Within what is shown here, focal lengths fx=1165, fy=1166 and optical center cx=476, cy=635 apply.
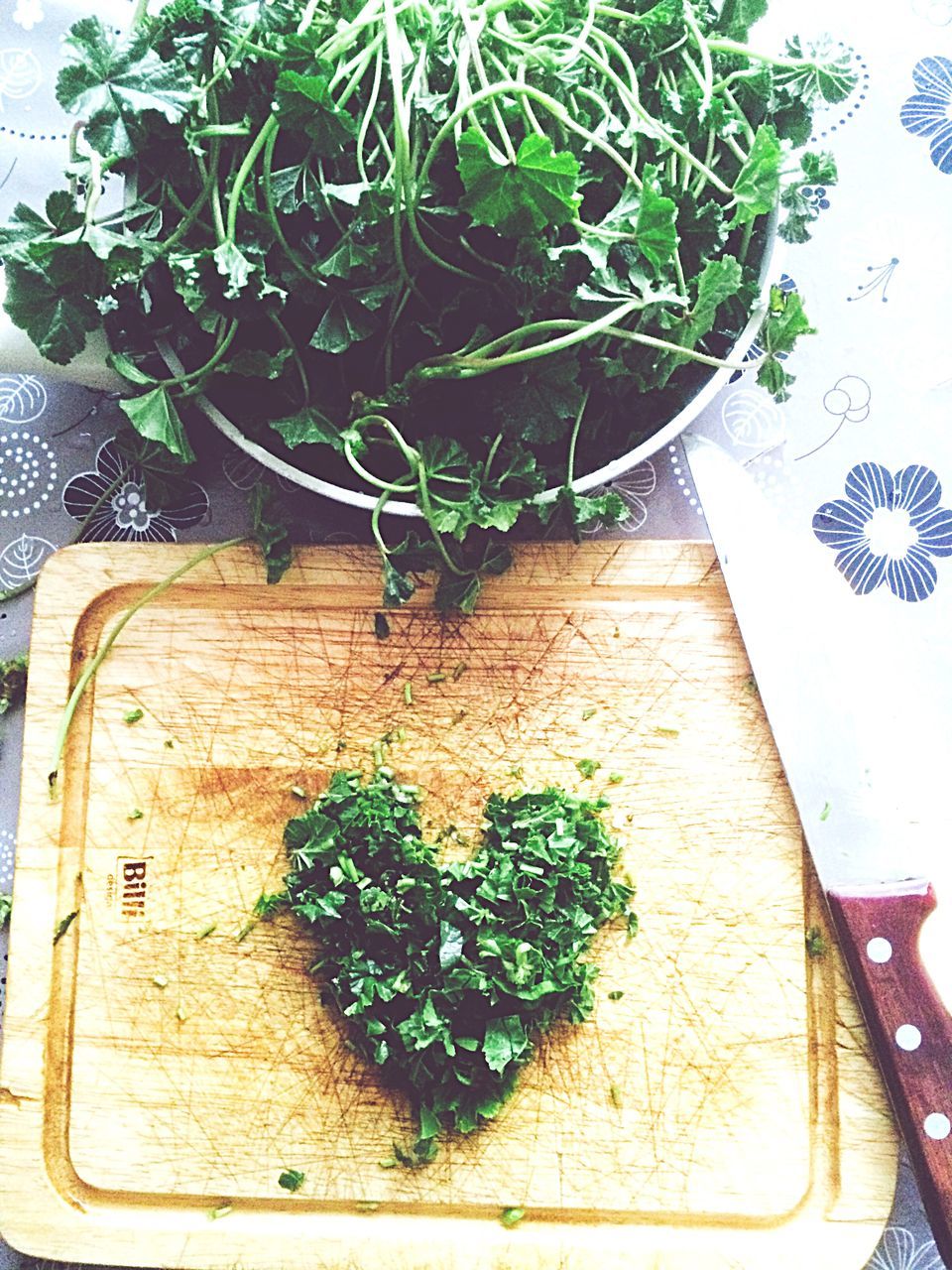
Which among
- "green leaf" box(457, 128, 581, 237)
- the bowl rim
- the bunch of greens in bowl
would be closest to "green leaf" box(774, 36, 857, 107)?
the bunch of greens in bowl

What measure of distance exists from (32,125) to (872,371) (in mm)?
1202

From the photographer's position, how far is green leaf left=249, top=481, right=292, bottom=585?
4.72 feet

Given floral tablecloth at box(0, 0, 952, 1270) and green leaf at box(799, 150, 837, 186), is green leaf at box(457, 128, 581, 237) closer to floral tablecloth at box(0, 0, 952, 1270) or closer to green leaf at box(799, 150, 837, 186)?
green leaf at box(799, 150, 837, 186)

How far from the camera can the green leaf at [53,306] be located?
1.21 metres

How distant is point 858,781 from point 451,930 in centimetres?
53

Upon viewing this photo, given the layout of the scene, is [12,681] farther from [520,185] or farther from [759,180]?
[759,180]

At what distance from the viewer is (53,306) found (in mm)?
1234

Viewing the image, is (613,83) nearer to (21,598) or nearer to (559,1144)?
(21,598)

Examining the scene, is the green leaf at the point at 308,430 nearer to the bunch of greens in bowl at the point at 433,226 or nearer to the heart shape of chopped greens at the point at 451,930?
the bunch of greens in bowl at the point at 433,226

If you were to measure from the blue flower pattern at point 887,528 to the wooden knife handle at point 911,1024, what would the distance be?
1.39 ft

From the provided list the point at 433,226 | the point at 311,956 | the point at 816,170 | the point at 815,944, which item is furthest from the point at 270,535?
the point at 815,944

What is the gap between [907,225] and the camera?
63.1 inches

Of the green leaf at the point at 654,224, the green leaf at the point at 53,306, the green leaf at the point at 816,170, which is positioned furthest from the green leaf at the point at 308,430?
the green leaf at the point at 816,170

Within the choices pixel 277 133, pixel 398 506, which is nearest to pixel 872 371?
pixel 398 506
